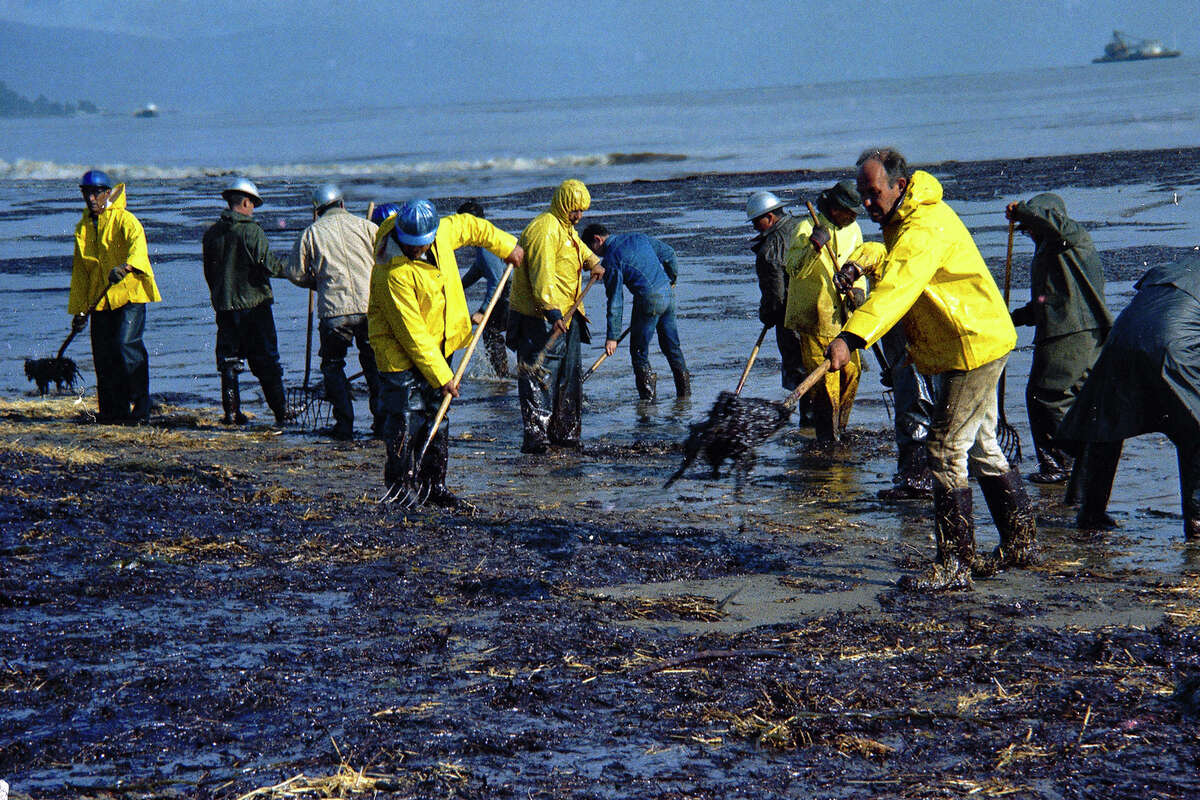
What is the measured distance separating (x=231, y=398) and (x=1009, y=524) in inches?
269

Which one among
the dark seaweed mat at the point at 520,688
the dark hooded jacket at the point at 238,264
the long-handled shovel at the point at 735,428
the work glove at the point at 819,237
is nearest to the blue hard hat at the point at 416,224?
the dark seaweed mat at the point at 520,688

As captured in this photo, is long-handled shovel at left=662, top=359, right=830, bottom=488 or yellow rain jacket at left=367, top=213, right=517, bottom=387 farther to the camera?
yellow rain jacket at left=367, top=213, right=517, bottom=387

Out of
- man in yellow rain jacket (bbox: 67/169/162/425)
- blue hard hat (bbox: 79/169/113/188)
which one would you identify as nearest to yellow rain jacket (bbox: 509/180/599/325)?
man in yellow rain jacket (bbox: 67/169/162/425)

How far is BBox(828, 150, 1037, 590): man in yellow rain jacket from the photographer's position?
18.1 feet

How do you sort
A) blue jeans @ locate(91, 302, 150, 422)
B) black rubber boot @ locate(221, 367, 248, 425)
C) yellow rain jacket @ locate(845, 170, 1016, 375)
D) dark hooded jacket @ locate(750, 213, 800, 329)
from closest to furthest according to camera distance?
1. yellow rain jacket @ locate(845, 170, 1016, 375)
2. dark hooded jacket @ locate(750, 213, 800, 329)
3. blue jeans @ locate(91, 302, 150, 422)
4. black rubber boot @ locate(221, 367, 248, 425)

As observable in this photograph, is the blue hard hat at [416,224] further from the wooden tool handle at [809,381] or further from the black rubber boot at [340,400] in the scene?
the black rubber boot at [340,400]

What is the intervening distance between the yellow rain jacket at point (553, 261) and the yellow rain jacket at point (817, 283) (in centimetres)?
150

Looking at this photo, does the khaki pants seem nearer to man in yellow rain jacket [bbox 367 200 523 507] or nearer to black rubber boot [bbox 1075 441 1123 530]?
black rubber boot [bbox 1075 441 1123 530]

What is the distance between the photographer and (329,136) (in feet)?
368

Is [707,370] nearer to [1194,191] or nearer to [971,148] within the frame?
[1194,191]

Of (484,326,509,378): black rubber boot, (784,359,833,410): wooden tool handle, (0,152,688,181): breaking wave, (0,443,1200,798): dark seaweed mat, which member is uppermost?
(0,152,688,181): breaking wave

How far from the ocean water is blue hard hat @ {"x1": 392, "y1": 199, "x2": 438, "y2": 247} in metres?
1.97

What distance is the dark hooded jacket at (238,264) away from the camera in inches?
416

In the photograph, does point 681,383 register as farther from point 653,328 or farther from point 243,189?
point 243,189
